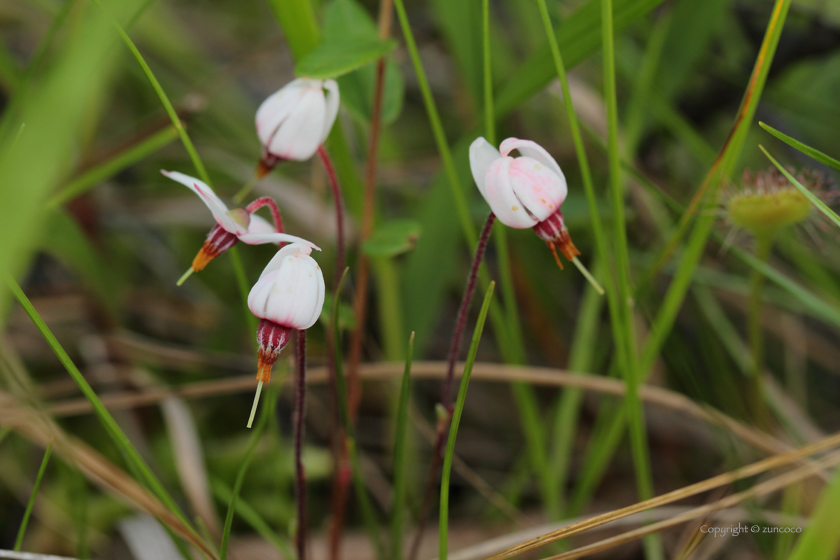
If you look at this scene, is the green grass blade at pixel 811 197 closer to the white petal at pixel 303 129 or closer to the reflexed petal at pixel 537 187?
the reflexed petal at pixel 537 187

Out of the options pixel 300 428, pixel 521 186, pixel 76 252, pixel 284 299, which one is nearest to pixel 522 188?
pixel 521 186

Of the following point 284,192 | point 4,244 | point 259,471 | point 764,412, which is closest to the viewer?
point 4,244

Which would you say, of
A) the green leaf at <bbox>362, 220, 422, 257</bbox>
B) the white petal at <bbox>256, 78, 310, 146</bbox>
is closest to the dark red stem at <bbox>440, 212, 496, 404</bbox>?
the green leaf at <bbox>362, 220, 422, 257</bbox>

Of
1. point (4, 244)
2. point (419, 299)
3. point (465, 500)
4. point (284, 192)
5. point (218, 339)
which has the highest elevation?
point (284, 192)

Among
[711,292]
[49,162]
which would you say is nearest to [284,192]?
[49,162]

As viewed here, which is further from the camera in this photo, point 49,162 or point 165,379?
point 165,379

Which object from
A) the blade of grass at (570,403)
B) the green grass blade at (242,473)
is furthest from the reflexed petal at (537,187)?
the blade of grass at (570,403)

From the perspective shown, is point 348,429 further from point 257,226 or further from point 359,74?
point 359,74

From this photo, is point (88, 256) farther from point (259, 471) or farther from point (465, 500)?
point (465, 500)
